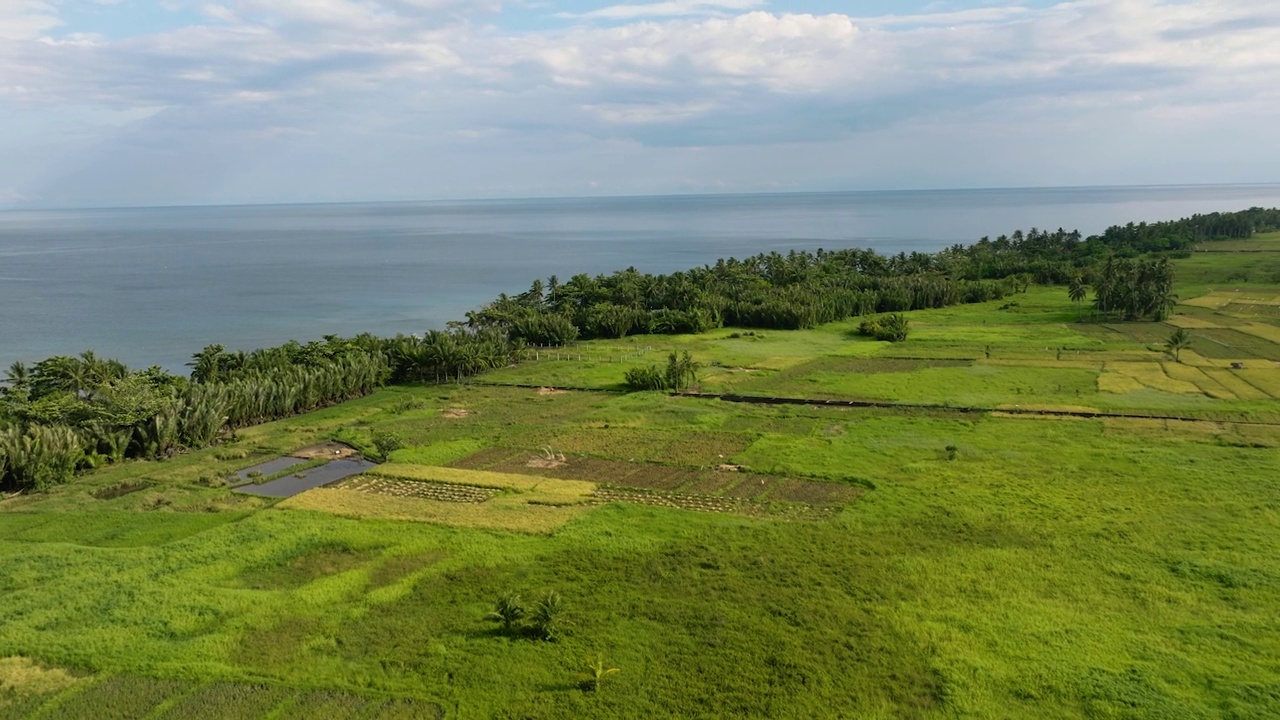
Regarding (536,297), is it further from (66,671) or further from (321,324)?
(66,671)

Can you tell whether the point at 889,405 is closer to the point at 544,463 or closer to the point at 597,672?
the point at 544,463

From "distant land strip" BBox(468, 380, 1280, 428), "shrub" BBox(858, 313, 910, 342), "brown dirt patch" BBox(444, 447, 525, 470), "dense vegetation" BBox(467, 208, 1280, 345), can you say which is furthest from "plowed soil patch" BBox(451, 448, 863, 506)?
"shrub" BBox(858, 313, 910, 342)

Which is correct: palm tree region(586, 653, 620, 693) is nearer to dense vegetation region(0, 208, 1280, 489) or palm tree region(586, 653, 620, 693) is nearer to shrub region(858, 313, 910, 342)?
dense vegetation region(0, 208, 1280, 489)

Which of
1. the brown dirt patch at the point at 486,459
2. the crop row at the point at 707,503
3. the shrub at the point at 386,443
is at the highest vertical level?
the shrub at the point at 386,443

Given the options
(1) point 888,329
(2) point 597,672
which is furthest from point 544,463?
(1) point 888,329

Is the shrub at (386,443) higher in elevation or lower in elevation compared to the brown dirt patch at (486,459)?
higher

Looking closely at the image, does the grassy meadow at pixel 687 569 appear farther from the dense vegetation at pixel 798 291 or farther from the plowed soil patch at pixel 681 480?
the dense vegetation at pixel 798 291

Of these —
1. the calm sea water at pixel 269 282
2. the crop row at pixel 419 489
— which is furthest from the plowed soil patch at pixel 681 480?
the calm sea water at pixel 269 282
